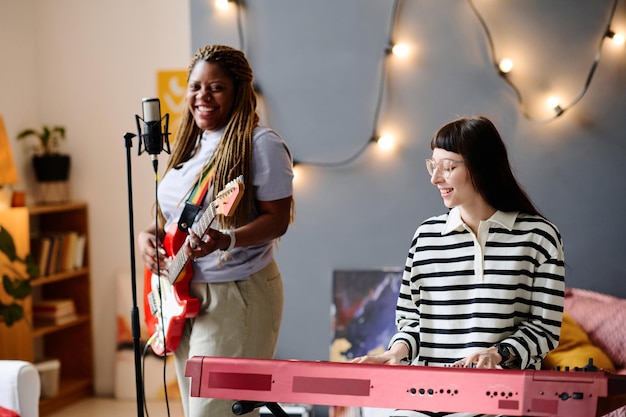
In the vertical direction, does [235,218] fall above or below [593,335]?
above

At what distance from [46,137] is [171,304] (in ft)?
6.88

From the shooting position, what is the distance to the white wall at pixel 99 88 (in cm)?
375

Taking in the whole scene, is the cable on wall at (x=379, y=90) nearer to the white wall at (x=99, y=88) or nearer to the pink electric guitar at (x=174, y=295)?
the white wall at (x=99, y=88)

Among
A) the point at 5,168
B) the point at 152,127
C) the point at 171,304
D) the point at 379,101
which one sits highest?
the point at 379,101

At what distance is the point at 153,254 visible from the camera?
81.0 inches

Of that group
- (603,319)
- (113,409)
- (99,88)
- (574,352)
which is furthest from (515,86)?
(113,409)

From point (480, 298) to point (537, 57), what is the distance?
1.62m

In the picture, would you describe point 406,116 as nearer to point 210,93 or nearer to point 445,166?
point 210,93

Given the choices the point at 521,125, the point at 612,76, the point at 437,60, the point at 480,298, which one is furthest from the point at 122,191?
the point at 480,298

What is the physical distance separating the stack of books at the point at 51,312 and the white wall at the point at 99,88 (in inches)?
7.5

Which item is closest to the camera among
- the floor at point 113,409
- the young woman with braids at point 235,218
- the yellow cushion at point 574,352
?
the young woman with braids at point 235,218

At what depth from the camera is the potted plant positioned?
12.3ft

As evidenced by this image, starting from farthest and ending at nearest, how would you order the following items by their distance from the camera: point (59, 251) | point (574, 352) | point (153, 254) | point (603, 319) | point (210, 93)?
point (59, 251), point (603, 319), point (574, 352), point (153, 254), point (210, 93)

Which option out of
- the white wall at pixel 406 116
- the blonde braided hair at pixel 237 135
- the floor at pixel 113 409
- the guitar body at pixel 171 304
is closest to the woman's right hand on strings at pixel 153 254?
the guitar body at pixel 171 304
